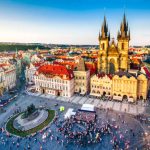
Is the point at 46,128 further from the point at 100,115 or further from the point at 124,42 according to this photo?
the point at 124,42

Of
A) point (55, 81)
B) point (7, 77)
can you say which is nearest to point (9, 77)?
point (7, 77)

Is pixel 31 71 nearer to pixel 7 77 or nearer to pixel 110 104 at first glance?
pixel 7 77

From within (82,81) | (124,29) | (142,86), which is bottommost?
(142,86)

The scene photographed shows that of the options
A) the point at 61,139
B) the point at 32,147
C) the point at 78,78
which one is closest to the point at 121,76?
the point at 78,78

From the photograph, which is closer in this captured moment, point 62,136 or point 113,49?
point 62,136

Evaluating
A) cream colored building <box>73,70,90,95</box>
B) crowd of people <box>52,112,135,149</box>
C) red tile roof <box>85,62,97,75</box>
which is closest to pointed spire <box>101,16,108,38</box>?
red tile roof <box>85,62,97,75</box>

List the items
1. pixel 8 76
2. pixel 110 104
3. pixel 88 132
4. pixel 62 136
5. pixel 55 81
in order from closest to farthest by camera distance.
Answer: pixel 62 136 → pixel 88 132 → pixel 110 104 → pixel 55 81 → pixel 8 76
